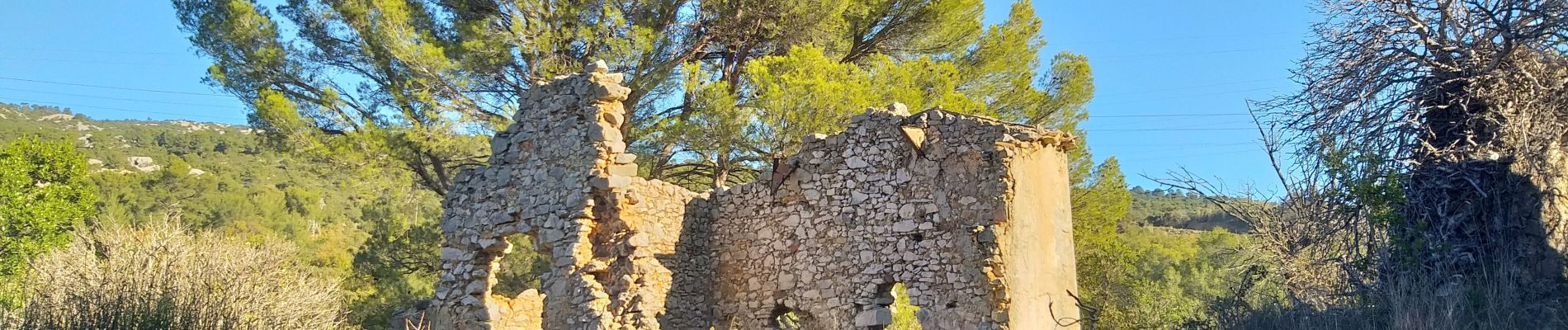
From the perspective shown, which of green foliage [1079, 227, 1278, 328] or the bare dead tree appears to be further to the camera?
green foliage [1079, 227, 1278, 328]

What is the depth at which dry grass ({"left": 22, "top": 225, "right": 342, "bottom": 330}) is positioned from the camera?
23.2ft

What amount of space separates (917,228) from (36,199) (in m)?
Result: 16.4

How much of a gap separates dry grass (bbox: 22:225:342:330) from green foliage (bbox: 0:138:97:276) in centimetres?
350

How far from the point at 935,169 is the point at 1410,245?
13.8 ft

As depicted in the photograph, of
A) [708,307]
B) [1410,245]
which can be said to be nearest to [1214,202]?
[1410,245]

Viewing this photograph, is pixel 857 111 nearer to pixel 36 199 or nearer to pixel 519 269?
pixel 519 269

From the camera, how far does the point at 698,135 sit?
12273 millimetres

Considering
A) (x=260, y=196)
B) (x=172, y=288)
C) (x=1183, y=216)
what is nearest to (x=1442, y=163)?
(x=172, y=288)

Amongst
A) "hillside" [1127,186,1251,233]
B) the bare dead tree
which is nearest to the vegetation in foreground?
the bare dead tree

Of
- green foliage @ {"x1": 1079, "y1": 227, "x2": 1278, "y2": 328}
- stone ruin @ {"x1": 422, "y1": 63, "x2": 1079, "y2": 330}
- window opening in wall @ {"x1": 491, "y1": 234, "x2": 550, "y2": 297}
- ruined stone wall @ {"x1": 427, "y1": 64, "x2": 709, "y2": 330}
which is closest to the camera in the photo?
stone ruin @ {"x1": 422, "y1": 63, "x2": 1079, "y2": 330}

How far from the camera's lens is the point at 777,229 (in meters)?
8.22

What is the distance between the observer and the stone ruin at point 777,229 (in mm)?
7250

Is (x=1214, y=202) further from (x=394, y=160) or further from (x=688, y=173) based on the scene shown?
(x=394, y=160)

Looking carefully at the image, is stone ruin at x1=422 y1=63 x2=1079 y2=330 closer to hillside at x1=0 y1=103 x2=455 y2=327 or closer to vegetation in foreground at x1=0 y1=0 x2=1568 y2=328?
vegetation in foreground at x1=0 y1=0 x2=1568 y2=328
